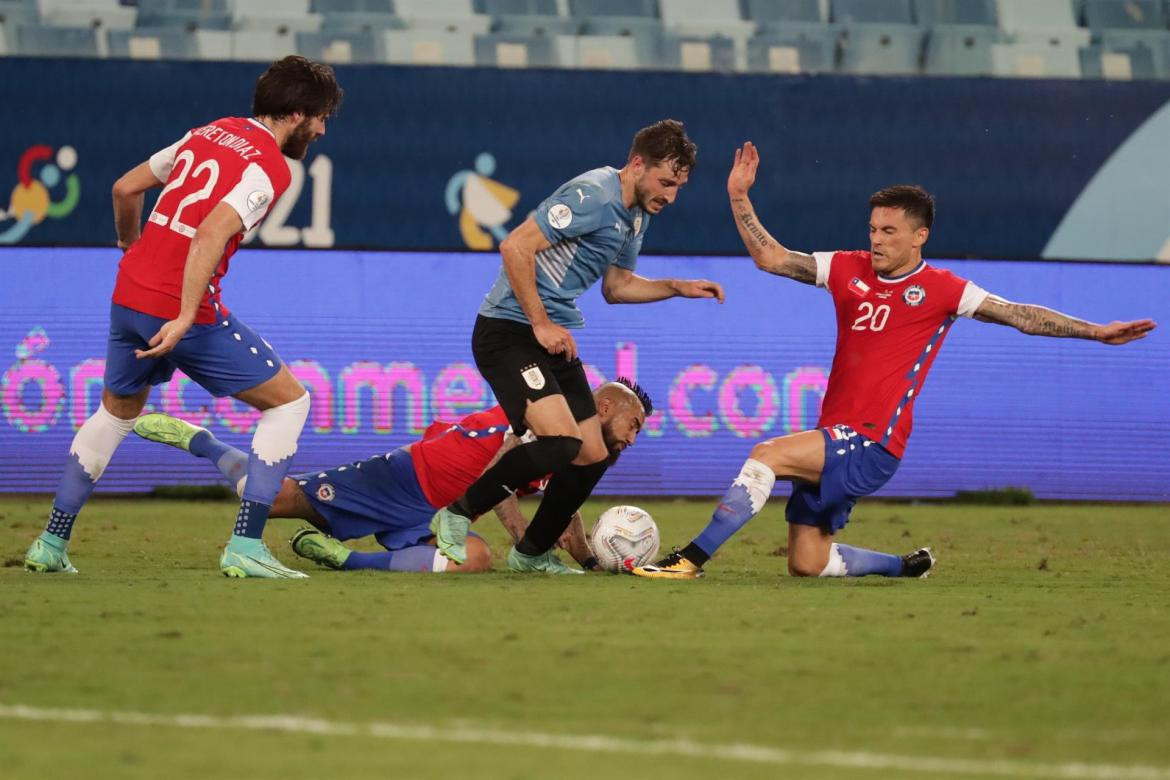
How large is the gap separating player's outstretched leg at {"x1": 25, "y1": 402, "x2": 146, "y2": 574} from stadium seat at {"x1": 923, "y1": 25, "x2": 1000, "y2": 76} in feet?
35.7

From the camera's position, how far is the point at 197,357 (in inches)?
277

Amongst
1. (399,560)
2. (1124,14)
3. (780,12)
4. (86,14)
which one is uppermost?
(1124,14)

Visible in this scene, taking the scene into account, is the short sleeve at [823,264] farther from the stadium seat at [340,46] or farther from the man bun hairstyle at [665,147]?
the stadium seat at [340,46]

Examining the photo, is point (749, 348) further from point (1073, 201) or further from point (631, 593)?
point (631, 593)

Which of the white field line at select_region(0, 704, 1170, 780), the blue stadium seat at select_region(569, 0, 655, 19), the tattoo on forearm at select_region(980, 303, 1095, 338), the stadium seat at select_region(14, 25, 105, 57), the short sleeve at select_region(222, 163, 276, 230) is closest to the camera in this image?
the white field line at select_region(0, 704, 1170, 780)

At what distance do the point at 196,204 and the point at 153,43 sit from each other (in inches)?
368

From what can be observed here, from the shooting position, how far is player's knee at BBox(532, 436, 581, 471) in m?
7.25

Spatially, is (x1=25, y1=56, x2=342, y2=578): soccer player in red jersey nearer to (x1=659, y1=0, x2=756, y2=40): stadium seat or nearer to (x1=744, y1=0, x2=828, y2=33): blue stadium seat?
(x1=659, y1=0, x2=756, y2=40): stadium seat

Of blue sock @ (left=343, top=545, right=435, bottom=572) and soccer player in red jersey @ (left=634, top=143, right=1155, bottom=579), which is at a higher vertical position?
soccer player in red jersey @ (left=634, top=143, right=1155, bottom=579)

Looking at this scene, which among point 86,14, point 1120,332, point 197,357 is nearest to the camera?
point 197,357

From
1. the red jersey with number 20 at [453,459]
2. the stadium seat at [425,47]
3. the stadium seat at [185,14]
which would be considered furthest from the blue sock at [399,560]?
the stadium seat at [185,14]

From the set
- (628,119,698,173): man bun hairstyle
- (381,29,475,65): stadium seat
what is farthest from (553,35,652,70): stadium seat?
(628,119,698,173): man bun hairstyle

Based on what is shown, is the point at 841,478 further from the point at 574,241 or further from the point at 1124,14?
the point at 1124,14

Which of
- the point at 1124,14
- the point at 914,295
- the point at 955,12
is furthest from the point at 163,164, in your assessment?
the point at 1124,14
